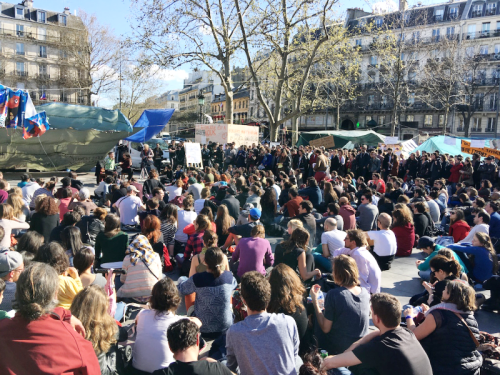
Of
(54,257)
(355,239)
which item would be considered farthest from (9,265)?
(355,239)

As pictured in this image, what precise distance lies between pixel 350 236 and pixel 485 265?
2159mm

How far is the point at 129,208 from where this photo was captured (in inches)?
341

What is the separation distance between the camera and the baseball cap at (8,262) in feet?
13.4

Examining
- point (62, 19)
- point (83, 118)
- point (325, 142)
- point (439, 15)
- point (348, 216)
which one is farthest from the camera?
point (62, 19)

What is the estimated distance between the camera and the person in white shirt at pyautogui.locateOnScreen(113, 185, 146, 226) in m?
8.63

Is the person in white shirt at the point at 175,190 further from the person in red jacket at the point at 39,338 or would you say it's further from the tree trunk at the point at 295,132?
the tree trunk at the point at 295,132

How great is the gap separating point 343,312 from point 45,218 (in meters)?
5.21

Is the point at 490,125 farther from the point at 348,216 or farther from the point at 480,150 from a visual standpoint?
the point at 348,216

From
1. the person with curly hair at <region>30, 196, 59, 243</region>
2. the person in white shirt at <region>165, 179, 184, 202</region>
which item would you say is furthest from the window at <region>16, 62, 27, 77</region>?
the person with curly hair at <region>30, 196, 59, 243</region>

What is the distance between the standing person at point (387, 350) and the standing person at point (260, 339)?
31 centimetres

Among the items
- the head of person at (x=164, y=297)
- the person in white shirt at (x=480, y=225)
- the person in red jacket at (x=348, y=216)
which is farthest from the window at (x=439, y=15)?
the head of person at (x=164, y=297)

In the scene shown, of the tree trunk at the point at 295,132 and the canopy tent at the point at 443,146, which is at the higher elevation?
the tree trunk at the point at 295,132

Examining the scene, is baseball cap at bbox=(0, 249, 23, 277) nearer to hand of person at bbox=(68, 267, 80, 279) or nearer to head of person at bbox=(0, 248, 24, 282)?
head of person at bbox=(0, 248, 24, 282)

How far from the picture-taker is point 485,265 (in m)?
5.73
